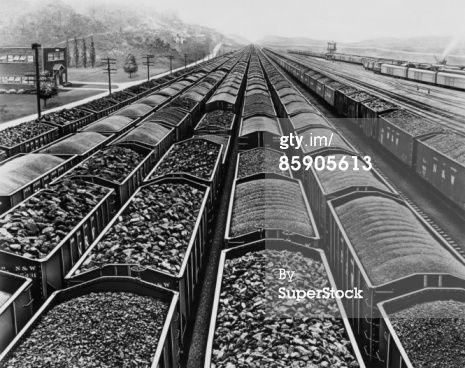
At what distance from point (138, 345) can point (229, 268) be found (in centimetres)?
338

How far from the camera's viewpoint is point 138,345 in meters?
9.09

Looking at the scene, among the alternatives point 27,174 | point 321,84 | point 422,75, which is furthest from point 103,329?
point 422,75

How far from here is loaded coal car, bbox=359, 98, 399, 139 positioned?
31.9 metres

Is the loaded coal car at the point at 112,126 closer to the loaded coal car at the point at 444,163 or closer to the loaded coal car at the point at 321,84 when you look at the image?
the loaded coal car at the point at 444,163

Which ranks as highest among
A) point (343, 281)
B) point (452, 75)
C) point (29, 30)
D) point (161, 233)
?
point (29, 30)

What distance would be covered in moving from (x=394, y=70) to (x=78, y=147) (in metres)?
65.8

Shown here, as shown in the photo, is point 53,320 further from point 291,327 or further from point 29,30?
point 29,30

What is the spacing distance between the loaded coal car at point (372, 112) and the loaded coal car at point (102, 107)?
19.1 meters

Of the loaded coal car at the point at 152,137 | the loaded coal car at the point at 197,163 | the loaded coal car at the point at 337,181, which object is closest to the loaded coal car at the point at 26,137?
the loaded coal car at the point at 152,137

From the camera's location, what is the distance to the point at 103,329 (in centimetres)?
943

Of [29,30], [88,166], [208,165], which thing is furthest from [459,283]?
[29,30]

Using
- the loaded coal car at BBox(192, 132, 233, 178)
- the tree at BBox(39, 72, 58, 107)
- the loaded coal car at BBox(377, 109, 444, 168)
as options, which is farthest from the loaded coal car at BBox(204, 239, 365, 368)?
the tree at BBox(39, 72, 58, 107)

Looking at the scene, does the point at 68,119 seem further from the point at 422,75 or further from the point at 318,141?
the point at 422,75

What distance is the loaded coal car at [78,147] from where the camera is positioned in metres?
22.4
